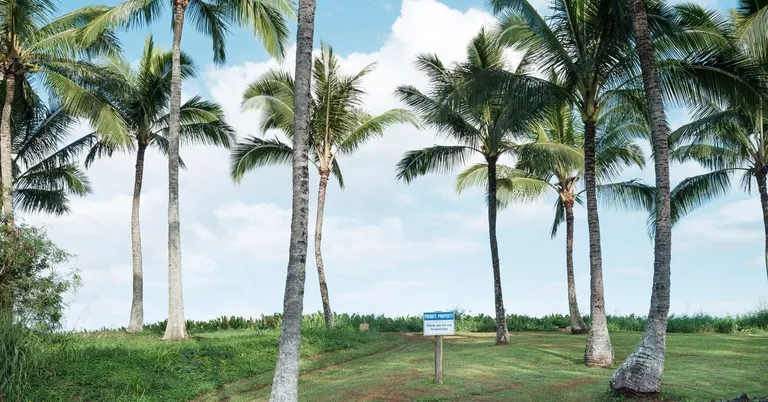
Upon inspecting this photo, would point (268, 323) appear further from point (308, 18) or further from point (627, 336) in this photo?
point (308, 18)

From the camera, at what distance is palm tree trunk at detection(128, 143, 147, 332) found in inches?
928

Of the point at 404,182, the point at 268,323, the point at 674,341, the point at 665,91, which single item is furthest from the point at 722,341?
the point at 268,323

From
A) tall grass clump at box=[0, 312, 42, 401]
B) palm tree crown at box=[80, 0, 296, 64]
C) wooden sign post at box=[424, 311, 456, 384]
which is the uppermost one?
palm tree crown at box=[80, 0, 296, 64]

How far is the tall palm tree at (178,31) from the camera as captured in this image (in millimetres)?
18891

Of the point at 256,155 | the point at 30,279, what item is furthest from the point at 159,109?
the point at 30,279

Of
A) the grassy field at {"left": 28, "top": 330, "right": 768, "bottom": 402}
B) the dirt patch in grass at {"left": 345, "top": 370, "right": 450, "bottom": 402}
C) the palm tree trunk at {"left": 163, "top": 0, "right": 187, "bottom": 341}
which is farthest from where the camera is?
the palm tree trunk at {"left": 163, "top": 0, "right": 187, "bottom": 341}

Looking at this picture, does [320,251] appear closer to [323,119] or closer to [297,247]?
[323,119]

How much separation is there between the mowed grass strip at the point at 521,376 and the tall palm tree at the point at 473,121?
3916 mm

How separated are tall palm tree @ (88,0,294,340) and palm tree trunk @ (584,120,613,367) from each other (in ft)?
35.8

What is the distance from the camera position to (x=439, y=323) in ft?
41.8

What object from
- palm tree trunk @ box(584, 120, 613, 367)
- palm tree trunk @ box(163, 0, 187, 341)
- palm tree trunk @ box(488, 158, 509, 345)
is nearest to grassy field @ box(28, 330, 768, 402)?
palm tree trunk @ box(584, 120, 613, 367)

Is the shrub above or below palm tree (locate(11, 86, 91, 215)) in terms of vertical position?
below

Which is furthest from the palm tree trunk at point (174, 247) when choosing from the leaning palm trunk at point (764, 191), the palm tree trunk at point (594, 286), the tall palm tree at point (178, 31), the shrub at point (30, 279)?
the leaning palm trunk at point (764, 191)

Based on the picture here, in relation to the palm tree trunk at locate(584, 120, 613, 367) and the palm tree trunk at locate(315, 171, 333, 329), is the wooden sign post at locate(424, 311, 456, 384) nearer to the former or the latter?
the palm tree trunk at locate(584, 120, 613, 367)
